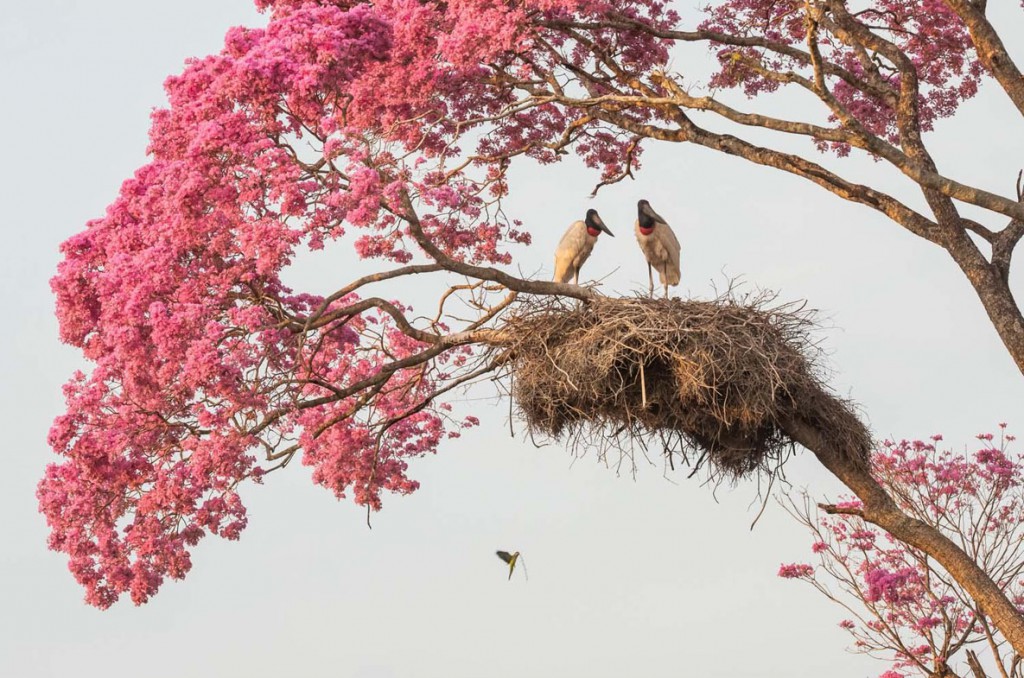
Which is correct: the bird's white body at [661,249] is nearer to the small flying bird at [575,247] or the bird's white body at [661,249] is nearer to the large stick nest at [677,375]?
the small flying bird at [575,247]

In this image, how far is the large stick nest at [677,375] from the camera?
920cm

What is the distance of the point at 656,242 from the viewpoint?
11812mm

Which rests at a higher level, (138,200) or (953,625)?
(138,200)

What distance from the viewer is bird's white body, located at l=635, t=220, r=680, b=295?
11.8 m

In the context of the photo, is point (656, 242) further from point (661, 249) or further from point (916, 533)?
point (916, 533)

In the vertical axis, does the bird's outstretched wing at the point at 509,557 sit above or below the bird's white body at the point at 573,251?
below

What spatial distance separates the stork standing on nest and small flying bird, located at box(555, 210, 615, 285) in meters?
0.32

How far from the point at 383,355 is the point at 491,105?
2.52 m

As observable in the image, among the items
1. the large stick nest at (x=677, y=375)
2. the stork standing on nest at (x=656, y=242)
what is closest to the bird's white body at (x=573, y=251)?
the stork standing on nest at (x=656, y=242)

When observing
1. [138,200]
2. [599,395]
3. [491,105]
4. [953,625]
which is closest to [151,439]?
[138,200]

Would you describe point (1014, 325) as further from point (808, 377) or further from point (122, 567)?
point (122, 567)

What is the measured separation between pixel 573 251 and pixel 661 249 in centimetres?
91

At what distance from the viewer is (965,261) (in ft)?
33.3

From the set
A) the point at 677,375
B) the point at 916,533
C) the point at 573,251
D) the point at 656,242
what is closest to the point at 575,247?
the point at 573,251
